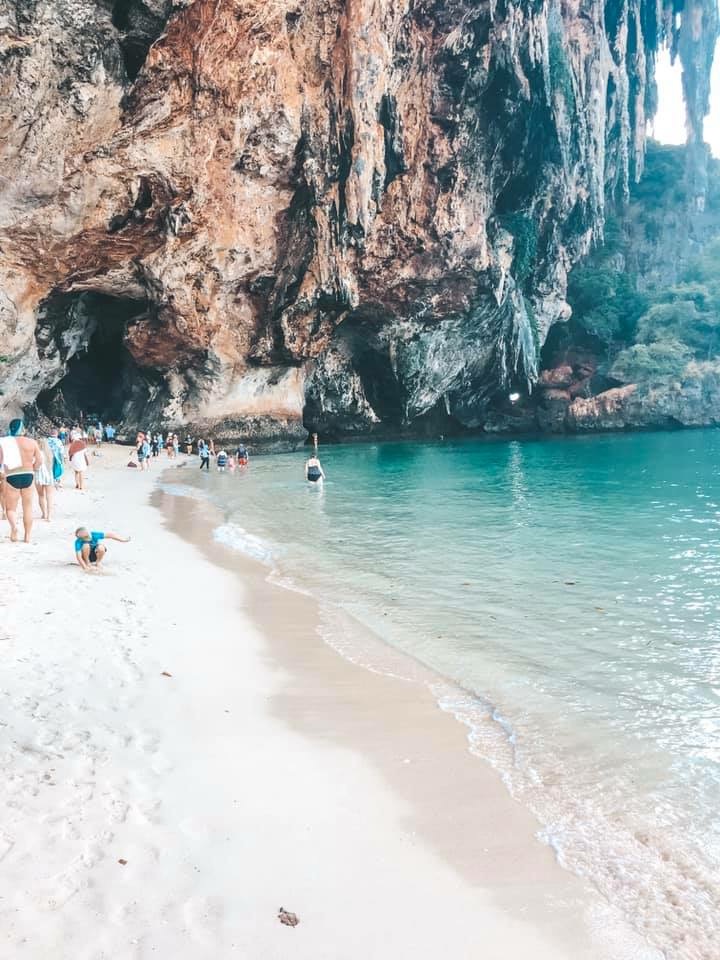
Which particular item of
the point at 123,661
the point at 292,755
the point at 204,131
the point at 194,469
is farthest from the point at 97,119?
the point at 292,755

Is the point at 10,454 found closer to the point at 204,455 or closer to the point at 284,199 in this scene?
the point at 204,455

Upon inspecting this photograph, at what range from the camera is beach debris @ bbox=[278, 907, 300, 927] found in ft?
7.54

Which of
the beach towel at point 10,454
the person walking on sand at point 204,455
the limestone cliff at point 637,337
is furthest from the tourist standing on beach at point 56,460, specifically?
the limestone cliff at point 637,337

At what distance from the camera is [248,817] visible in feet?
9.85

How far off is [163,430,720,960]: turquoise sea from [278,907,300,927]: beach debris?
1339 millimetres

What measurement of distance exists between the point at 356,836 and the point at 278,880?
0.50 m

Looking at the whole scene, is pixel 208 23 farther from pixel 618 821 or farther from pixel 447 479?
pixel 618 821

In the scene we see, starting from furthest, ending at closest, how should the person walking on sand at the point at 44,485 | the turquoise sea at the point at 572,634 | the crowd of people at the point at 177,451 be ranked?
1. the crowd of people at the point at 177,451
2. the person walking on sand at the point at 44,485
3. the turquoise sea at the point at 572,634

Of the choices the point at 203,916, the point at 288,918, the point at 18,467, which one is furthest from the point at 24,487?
the point at 288,918

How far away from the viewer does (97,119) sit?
2425 centimetres

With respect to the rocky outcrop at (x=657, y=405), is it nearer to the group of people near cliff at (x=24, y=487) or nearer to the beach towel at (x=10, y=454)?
the group of people near cliff at (x=24, y=487)

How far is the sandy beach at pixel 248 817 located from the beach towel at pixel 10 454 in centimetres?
361

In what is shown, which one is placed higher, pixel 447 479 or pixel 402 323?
pixel 402 323

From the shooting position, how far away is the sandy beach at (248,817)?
89.9 inches
